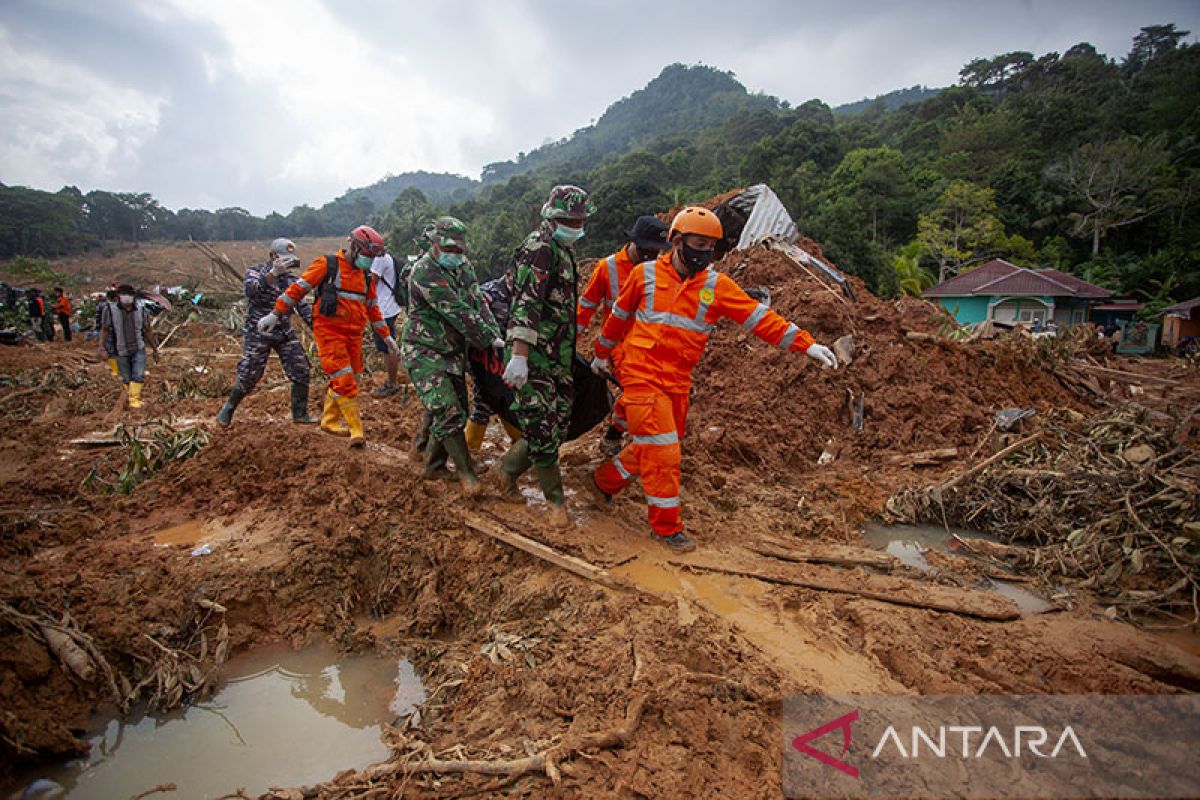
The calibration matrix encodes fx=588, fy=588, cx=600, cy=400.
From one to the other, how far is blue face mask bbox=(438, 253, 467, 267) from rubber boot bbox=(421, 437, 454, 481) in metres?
1.29

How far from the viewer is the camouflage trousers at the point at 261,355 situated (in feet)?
18.1

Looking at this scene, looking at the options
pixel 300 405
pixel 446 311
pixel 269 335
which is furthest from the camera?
pixel 300 405

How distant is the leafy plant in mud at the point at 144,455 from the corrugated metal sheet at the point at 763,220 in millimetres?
8518

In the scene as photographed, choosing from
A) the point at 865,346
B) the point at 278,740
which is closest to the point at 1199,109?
the point at 865,346

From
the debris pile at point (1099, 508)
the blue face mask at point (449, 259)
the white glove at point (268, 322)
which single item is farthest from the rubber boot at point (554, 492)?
the white glove at point (268, 322)

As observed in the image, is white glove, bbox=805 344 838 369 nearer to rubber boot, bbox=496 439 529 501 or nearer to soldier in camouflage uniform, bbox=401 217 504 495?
rubber boot, bbox=496 439 529 501

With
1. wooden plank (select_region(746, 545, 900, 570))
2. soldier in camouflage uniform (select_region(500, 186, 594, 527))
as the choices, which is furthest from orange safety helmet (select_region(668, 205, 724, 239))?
wooden plank (select_region(746, 545, 900, 570))

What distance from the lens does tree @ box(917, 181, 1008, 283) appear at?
31.5 m

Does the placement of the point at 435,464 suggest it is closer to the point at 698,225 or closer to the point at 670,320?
the point at 670,320

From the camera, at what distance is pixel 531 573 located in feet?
11.0

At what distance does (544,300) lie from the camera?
3.64 m

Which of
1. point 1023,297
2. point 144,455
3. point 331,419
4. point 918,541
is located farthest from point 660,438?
point 1023,297

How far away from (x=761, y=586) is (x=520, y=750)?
1655mm

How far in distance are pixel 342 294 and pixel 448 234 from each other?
1652mm
